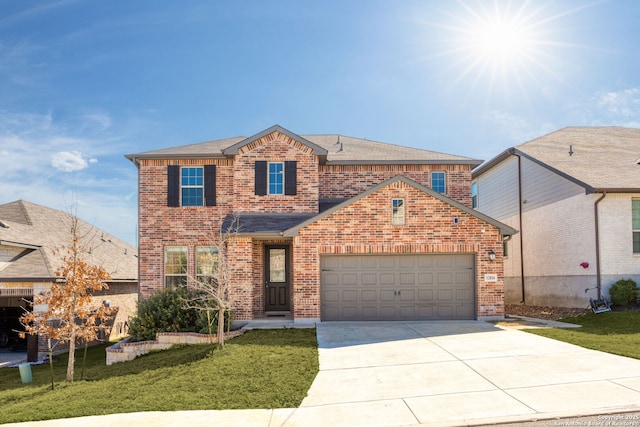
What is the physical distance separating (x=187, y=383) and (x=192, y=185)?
10373 mm

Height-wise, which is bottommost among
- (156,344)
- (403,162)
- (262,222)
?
(156,344)

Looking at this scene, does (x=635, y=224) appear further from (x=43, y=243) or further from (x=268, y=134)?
(x=43, y=243)

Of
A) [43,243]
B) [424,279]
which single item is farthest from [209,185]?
[424,279]

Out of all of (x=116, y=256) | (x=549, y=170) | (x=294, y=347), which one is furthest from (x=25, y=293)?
(x=549, y=170)

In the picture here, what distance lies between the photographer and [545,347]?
10852 millimetres

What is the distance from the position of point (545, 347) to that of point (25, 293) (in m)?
16.5

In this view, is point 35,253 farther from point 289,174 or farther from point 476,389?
point 476,389

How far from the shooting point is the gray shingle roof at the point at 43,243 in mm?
17484

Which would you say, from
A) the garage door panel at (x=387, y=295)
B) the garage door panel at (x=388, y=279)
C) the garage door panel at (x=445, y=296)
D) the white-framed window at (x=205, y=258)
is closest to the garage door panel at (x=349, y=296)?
the garage door panel at (x=387, y=295)

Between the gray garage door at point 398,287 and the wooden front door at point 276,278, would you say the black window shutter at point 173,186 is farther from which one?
the gray garage door at point 398,287

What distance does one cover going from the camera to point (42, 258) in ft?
59.9

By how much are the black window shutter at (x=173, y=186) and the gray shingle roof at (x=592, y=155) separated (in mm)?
13842

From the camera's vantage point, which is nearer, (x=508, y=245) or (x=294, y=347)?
(x=294, y=347)

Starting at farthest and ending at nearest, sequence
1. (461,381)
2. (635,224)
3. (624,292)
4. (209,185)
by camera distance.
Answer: (209,185), (635,224), (624,292), (461,381)
